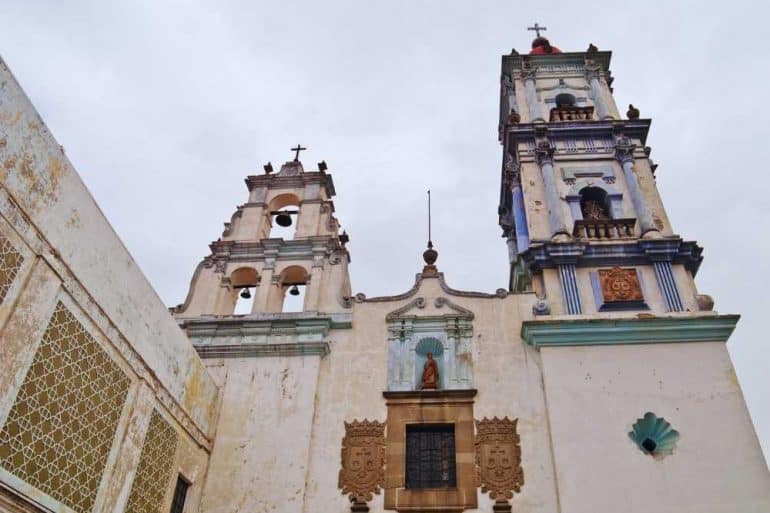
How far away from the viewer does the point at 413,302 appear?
42.2 feet

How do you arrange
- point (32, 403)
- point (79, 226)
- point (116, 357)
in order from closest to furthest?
point (32, 403), point (79, 226), point (116, 357)

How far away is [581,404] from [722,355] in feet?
9.01

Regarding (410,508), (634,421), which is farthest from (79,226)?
(634,421)

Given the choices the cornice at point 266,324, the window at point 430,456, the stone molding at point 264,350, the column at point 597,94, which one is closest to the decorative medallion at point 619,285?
the window at point 430,456

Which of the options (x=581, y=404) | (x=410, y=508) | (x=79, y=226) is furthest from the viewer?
(x=581, y=404)

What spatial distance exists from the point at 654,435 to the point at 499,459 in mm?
2624

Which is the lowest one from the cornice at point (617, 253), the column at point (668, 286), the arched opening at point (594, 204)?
the column at point (668, 286)

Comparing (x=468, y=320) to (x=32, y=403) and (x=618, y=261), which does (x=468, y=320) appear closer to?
(x=618, y=261)

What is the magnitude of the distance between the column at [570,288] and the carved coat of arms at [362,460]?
4283 mm

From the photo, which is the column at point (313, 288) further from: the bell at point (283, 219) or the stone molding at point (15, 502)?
the stone molding at point (15, 502)

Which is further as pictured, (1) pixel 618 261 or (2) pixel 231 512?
(1) pixel 618 261

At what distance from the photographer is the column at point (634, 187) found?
44.9 feet

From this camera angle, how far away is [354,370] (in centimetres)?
1199

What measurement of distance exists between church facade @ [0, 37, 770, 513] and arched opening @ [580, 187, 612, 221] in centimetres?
Answer: 7
